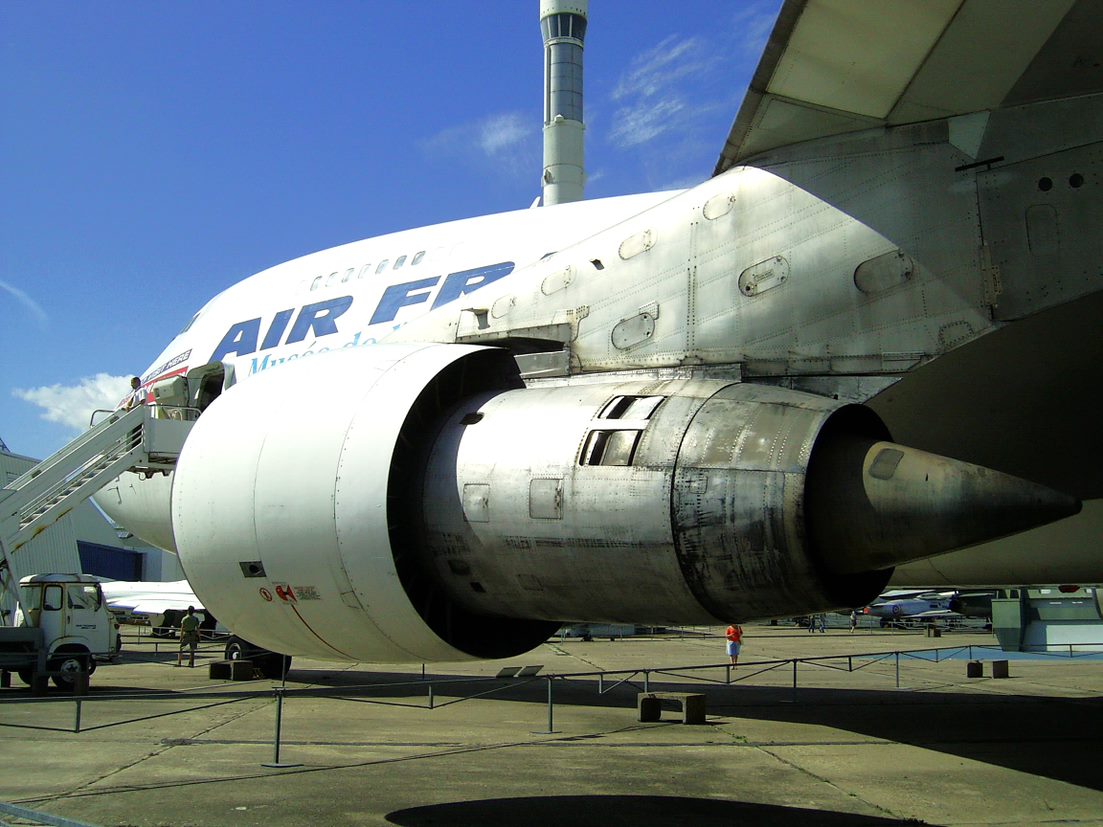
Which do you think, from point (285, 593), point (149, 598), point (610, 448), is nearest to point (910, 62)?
point (610, 448)

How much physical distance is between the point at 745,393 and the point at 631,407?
66 cm

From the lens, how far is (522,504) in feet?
18.7

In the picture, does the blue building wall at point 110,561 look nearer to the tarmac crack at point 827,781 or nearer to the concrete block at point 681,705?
the concrete block at point 681,705

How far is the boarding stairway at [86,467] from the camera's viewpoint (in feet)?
52.4

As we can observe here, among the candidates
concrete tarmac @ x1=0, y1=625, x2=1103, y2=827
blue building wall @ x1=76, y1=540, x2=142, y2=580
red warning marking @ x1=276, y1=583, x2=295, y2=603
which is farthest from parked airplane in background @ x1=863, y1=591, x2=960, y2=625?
blue building wall @ x1=76, y1=540, x2=142, y2=580

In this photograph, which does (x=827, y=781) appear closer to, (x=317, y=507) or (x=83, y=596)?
(x=317, y=507)

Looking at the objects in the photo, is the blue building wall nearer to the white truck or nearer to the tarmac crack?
the white truck

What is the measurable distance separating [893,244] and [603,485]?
2.55 meters

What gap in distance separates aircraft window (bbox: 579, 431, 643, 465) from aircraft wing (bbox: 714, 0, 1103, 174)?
246cm

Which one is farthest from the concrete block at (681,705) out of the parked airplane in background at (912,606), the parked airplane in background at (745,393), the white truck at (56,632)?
the parked airplane in background at (912,606)

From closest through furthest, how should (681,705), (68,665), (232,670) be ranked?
(681,705) < (68,665) < (232,670)

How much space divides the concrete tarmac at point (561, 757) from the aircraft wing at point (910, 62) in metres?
4.91

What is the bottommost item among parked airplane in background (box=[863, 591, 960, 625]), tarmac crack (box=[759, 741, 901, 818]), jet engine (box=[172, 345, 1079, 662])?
tarmac crack (box=[759, 741, 901, 818])

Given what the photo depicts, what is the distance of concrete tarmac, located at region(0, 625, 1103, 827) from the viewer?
24.7 ft
